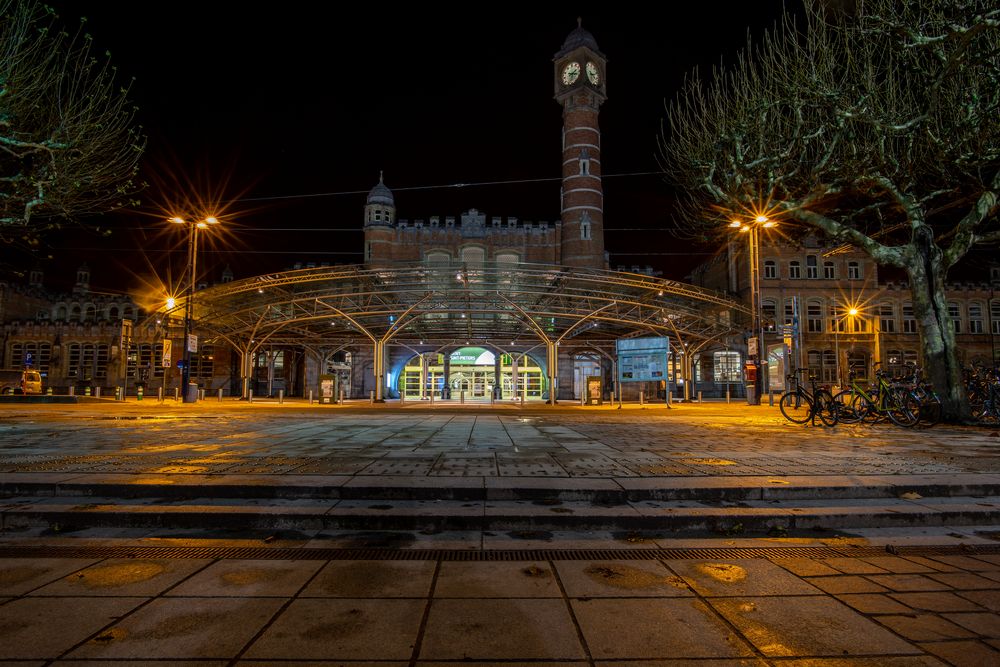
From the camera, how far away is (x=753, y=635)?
2.66 meters

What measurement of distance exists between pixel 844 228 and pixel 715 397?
27.6 meters

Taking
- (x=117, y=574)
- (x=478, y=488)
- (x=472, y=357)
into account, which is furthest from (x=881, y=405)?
(x=472, y=357)

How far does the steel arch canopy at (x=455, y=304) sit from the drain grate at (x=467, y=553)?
16.2m

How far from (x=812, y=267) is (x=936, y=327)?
34.0 metres

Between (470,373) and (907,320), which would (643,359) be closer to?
(470,373)

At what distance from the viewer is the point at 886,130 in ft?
38.7

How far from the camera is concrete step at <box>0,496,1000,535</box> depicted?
179 inches

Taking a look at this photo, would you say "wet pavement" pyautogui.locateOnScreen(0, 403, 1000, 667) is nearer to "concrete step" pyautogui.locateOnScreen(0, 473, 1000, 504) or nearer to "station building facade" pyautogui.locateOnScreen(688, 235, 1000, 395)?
"concrete step" pyautogui.locateOnScreen(0, 473, 1000, 504)

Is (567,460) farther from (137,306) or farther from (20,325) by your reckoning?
(137,306)

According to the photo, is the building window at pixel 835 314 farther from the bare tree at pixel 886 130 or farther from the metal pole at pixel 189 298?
the metal pole at pixel 189 298

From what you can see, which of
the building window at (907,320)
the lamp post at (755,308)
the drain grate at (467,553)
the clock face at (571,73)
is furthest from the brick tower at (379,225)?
the drain grate at (467,553)

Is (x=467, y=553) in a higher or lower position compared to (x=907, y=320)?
lower

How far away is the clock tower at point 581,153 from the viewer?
141ft

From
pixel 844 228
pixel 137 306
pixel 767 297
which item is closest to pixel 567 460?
pixel 844 228
